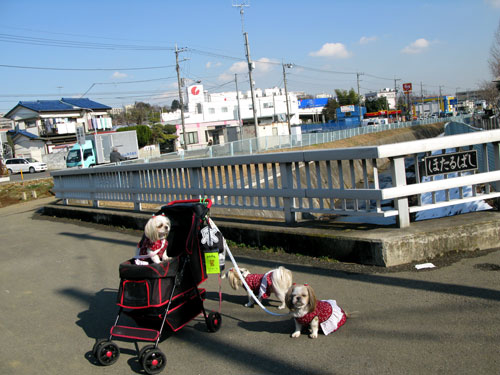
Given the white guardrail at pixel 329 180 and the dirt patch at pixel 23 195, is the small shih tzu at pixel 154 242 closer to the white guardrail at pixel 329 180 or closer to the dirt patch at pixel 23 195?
the white guardrail at pixel 329 180

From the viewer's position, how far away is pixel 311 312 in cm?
394

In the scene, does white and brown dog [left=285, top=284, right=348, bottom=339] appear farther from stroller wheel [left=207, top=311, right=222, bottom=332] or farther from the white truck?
the white truck

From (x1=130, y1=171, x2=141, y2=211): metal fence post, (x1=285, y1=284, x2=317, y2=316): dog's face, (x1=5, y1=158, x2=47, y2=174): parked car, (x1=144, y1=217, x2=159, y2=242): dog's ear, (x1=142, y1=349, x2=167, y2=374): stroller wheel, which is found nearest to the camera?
(x1=142, y1=349, x2=167, y2=374): stroller wheel

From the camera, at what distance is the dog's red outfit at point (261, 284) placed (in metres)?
4.64

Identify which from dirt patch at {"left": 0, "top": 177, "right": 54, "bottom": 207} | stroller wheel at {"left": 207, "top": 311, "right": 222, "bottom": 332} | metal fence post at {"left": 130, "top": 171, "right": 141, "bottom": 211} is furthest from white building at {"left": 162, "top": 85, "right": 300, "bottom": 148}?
stroller wheel at {"left": 207, "top": 311, "right": 222, "bottom": 332}

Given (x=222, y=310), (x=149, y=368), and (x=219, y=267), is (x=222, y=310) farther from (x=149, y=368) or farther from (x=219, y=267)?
(x=149, y=368)

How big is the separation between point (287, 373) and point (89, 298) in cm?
336

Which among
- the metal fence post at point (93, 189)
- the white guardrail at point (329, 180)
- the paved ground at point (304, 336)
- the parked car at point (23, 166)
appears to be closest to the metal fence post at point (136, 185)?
the white guardrail at point (329, 180)

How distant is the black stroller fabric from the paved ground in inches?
15.3

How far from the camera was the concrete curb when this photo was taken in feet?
17.7

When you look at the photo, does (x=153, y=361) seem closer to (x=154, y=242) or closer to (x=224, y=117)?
(x=154, y=242)

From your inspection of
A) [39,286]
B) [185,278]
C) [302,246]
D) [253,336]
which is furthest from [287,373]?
[39,286]

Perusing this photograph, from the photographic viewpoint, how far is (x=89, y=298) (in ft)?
19.1

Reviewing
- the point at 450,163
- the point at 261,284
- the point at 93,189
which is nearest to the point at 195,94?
the point at 93,189
